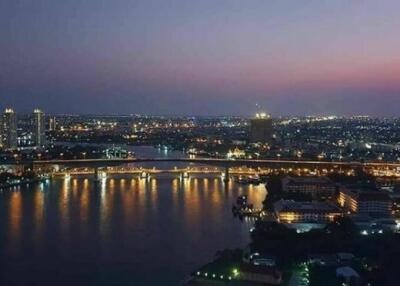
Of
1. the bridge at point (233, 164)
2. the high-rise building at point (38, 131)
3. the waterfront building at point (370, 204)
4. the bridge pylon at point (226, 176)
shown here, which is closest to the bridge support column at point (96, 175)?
the bridge at point (233, 164)

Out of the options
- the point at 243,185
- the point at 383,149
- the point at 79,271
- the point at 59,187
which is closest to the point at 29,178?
the point at 59,187

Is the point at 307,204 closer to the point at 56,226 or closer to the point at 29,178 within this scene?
the point at 56,226

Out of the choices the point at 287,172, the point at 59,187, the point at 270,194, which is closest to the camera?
the point at 270,194

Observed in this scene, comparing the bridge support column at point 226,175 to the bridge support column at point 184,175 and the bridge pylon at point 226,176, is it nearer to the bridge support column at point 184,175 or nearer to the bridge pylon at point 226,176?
the bridge pylon at point 226,176

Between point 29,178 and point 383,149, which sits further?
point 383,149

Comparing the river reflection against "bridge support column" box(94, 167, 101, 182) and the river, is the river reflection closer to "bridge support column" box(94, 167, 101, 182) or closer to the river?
the river

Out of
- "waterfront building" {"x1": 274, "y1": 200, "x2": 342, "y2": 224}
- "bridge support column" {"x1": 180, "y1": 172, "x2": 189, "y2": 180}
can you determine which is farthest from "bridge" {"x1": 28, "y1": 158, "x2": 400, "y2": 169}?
"waterfront building" {"x1": 274, "y1": 200, "x2": 342, "y2": 224}

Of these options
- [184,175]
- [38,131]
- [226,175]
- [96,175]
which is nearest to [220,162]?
[226,175]
